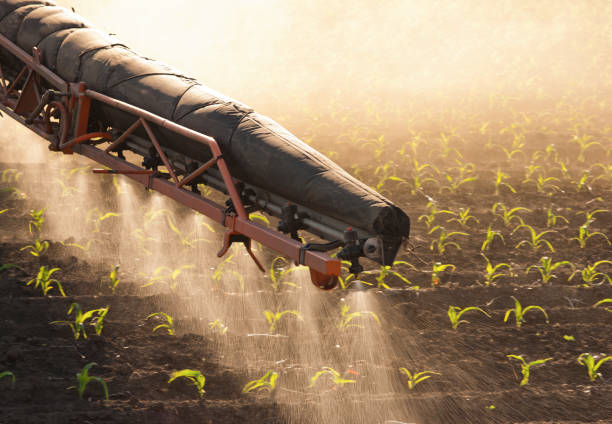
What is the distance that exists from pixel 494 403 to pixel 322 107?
9847 mm

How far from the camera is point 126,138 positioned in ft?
20.8

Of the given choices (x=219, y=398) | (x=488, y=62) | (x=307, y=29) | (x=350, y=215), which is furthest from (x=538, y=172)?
(x=307, y=29)

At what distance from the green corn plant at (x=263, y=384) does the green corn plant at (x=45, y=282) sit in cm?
222

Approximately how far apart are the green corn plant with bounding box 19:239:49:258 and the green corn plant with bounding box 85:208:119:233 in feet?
2.29

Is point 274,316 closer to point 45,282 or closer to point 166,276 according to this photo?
point 166,276

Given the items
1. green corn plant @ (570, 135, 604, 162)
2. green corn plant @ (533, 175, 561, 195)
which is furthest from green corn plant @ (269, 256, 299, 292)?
green corn plant @ (570, 135, 604, 162)

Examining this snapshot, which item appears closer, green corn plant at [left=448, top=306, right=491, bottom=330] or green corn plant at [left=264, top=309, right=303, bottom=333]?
green corn plant at [left=264, top=309, right=303, bottom=333]

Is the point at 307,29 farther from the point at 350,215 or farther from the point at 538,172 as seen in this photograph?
the point at 350,215

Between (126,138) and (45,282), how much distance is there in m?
1.56

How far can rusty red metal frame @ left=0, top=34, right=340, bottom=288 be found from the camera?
5043 mm

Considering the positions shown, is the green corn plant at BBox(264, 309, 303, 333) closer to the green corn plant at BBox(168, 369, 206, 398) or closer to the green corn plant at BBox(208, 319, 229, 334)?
the green corn plant at BBox(208, 319, 229, 334)

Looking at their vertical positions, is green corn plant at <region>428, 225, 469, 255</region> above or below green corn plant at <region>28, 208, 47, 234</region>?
above

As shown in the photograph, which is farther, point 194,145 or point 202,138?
point 194,145

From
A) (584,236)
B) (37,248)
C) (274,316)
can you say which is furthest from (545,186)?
(37,248)
